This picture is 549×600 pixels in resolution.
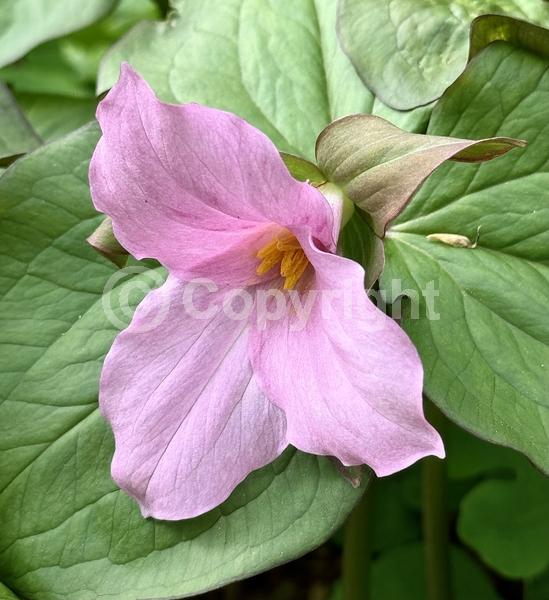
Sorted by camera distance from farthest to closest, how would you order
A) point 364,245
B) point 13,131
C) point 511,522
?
point 511,522 → point 13,131 → point 364,245

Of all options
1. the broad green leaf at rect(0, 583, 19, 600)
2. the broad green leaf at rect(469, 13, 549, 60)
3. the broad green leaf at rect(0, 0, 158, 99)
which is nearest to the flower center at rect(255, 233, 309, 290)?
the broad green leaf at rect(469, 13, 549, 60)

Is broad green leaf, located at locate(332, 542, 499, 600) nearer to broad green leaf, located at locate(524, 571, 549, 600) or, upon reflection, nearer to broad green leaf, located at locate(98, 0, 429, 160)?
broad green leaf, located at locate(524, 571, 549, 600)

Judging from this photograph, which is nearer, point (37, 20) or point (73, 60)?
point (37, 20)

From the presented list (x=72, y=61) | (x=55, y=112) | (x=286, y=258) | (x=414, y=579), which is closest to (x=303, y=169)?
(x=286, y=258)

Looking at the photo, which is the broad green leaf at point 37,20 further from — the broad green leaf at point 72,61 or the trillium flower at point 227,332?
the trillium flower at point 227,332

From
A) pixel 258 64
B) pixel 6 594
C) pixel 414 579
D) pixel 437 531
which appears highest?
pixel 258 64

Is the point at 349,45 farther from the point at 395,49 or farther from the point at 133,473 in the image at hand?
the point at 133,473

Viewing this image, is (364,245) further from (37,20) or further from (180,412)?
(37,20)
